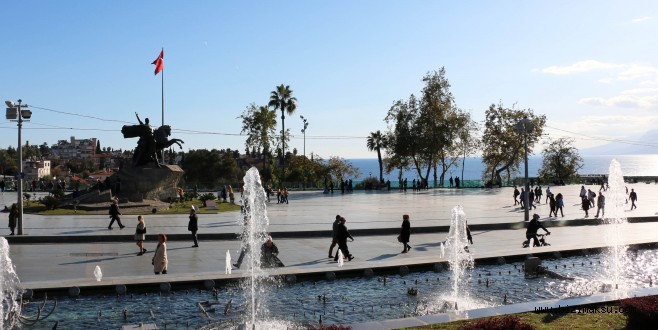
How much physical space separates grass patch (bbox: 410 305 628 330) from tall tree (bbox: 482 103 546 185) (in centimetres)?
5702

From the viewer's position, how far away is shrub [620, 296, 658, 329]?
8180mm

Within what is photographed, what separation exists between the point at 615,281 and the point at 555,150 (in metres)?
68.1

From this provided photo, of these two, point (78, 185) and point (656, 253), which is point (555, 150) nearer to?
point (78, 185)

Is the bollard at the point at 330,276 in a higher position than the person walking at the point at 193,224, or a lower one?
lower

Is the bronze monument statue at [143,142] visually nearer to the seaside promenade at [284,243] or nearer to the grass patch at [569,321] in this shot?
the seaside promenade at [284,243]

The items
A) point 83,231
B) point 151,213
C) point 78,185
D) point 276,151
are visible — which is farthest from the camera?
point 276,151

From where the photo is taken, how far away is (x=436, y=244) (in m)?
20.1

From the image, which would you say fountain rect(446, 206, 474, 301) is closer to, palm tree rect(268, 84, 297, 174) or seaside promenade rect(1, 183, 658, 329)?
seaside promenade rect(1, 183, 658, 329)

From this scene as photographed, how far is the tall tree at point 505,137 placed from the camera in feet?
212

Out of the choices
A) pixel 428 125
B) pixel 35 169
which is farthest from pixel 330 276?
pixel 35 169

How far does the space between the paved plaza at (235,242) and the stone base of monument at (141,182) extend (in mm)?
4332

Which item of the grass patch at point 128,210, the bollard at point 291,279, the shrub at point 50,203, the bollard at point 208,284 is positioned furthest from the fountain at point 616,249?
the shrub at point 50,203

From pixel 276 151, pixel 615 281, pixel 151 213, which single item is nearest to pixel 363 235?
pixel 615 281

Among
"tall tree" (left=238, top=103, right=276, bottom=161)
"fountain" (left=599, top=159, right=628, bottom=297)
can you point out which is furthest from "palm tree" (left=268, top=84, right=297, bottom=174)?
"fountain" (left=599, top=159, right=628, bottom=297)
